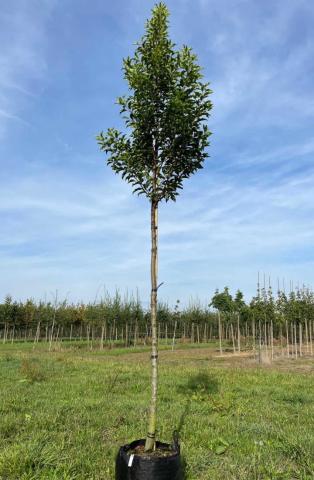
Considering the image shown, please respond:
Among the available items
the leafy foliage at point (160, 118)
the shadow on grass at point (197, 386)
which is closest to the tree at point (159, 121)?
the leafy foliage at point (160, 118)

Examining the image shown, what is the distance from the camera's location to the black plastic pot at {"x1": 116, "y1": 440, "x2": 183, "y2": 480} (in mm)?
3736

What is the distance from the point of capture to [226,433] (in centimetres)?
611

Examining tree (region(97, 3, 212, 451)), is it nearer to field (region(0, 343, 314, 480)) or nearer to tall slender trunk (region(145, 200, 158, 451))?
tall slender trunk (region(145, 200, 158, 451))

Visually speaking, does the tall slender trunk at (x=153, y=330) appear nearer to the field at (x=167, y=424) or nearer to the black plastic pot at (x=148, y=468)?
the black plastic pot at (x=148, y=468)

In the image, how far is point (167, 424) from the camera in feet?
21.7

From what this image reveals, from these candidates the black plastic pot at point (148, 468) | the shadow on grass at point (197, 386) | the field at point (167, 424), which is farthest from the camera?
the shadow on grass at point (197, 386)

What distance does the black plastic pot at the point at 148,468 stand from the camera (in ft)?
12.3

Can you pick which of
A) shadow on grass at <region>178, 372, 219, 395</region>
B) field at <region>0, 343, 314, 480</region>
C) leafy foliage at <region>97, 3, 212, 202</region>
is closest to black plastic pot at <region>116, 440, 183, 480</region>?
field at <region>0, 343, 314, 480</region>

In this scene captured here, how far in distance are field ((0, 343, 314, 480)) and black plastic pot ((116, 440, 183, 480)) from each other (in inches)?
27.8

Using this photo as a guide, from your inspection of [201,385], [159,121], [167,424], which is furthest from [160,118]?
[201,385]

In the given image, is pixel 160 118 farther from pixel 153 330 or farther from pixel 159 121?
pixel 153 330

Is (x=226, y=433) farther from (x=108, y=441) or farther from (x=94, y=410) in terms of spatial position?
(x=94, y=410)

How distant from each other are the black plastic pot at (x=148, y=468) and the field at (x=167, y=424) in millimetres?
706

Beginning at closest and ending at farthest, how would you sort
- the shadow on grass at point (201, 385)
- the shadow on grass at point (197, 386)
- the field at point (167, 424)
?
1. the field at point (167, 424)
2. the shadow on grass at point (197, 386)
3. the shadow on grass at point (201, 385)
